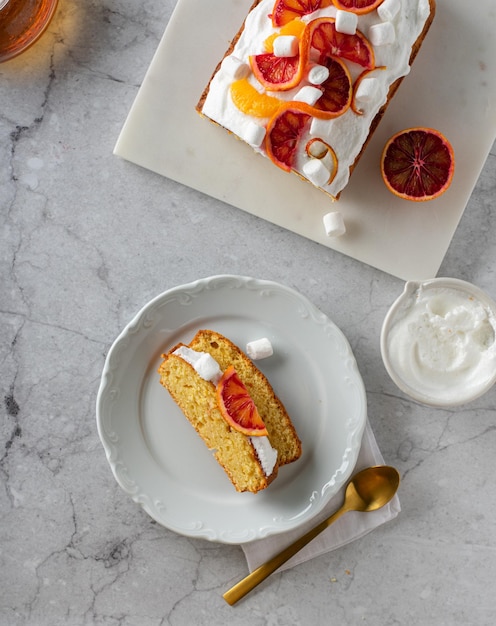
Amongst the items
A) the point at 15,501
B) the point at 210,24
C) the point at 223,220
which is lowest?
the point at 15,501

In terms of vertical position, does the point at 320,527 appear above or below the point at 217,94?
below

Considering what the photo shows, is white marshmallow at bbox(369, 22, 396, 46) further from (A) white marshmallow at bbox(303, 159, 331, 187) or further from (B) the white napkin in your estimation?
(B) the white napkin

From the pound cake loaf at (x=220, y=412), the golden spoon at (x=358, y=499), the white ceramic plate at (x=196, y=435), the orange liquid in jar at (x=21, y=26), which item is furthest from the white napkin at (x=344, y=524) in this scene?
the orange liquid in jar at (x=21, y=26)

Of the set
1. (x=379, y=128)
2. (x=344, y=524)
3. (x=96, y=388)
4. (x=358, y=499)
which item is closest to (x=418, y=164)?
(x=379, y=128)

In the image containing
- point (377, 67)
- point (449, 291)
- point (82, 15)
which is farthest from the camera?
point (82, 15)

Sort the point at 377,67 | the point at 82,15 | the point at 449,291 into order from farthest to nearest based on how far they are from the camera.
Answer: the point at 82,15
the point at 449,291
the point at 377,67

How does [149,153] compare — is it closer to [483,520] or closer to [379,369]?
[379,369]

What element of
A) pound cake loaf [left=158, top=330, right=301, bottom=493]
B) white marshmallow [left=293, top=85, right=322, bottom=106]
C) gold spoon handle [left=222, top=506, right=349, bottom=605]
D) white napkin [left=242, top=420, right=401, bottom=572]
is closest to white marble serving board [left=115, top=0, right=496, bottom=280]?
white marshmallow [left=293, top=85, right=322, bottom=106]

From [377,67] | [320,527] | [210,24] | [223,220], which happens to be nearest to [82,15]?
[210,24]
